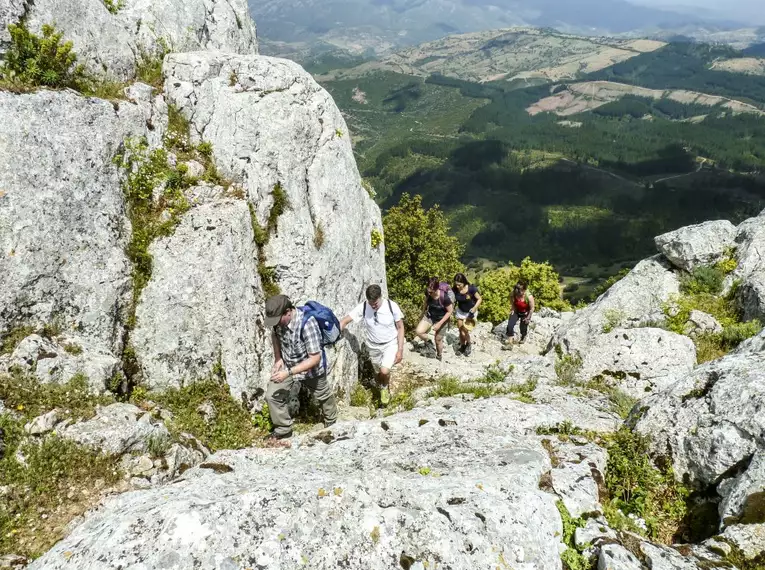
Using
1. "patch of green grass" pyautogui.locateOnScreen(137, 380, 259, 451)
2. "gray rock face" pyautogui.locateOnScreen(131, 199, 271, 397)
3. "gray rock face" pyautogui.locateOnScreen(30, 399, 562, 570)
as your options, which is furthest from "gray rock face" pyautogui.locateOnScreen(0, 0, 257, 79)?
"gray rock face" pyautogui.locateOnScreen(30, 399, 562, 570)

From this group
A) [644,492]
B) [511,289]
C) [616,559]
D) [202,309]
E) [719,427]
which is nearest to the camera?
[616,559]

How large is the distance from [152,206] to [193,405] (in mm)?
5581

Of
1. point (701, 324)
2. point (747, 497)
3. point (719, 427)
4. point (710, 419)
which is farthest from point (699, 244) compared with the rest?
point (747, 497)

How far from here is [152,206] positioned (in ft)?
39.9

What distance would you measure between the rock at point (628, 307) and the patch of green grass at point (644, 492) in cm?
983

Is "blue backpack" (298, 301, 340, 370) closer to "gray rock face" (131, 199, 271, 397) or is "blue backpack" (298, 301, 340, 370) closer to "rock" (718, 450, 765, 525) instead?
"gray rock face" (131, 199, 271, 397)

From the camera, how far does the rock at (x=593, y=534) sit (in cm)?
601

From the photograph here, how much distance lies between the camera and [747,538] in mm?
5738

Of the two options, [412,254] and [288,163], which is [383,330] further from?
[412,254]

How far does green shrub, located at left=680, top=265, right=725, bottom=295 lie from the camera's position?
1961cm

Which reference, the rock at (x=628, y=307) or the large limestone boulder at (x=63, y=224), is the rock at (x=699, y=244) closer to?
the rock at (x=628, y=307)

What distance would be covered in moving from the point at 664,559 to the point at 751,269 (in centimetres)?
1903

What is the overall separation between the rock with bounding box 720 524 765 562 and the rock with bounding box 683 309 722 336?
1217cm

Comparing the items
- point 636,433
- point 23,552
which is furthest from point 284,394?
point 636,433
